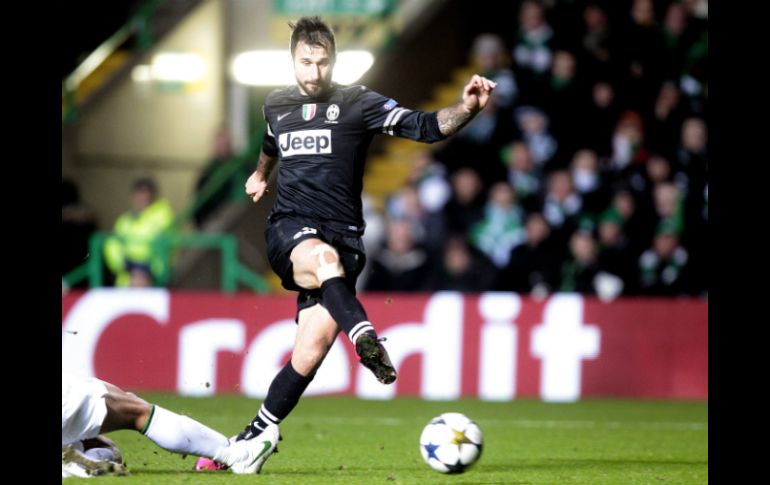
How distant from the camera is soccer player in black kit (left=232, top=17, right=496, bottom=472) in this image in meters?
6.61

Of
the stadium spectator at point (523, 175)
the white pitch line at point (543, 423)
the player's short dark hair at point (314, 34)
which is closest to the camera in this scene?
the player's short dark hair at point (314, 34)

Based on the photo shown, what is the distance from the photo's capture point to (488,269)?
41.1ft

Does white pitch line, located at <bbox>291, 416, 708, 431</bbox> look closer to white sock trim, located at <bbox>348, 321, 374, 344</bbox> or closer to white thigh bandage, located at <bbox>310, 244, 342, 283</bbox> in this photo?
white thigh bandage, located at <bbox>310, 244, 342, 283</bbox>

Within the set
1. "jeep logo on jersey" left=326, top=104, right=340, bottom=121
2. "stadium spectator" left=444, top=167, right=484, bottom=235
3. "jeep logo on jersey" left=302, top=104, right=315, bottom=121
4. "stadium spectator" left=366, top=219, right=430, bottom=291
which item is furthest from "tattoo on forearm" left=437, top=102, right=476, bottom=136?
"stadium spectator" left=444, top=167, right=484, bottom=235

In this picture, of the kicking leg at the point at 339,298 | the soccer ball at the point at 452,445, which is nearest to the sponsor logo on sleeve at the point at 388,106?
the kicking leg at the point at 339,298

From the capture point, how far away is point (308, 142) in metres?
6.84

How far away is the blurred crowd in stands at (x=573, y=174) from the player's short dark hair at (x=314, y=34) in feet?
18.9

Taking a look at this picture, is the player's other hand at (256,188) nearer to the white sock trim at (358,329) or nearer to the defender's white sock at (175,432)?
the white sock trim at (358,329)

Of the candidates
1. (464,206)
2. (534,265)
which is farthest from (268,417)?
(464,206)

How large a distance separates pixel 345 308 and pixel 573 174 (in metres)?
7.37

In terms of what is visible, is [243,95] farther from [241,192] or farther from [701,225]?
[701,225]

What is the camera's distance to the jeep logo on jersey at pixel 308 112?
6.84m
